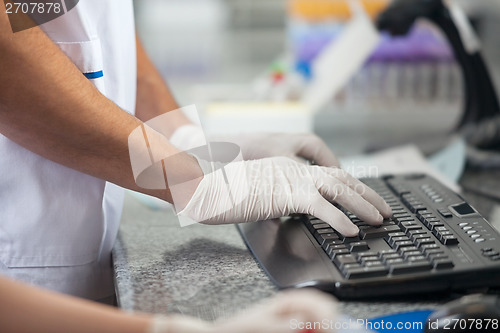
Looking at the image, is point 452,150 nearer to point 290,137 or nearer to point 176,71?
point 290,137

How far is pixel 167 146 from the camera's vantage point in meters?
0.83

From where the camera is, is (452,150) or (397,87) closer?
(452,150)

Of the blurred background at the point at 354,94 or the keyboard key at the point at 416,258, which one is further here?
the blurred background at the point at 354,94

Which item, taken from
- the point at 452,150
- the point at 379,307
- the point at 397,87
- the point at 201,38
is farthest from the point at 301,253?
the point at 201,38

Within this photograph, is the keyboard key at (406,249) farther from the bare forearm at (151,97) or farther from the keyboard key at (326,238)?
the bare forearm at (151,97)

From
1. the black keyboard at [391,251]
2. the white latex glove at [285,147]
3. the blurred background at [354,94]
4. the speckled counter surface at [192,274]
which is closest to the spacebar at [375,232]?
the black keyboard at [391,251]

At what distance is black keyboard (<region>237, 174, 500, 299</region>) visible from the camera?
658 millimetres

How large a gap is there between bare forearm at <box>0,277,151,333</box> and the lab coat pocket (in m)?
0.41

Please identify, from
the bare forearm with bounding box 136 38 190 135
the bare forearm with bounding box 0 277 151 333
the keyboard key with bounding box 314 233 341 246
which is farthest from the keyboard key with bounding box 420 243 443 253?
the bare forearm with bounding box 136 38 190 135

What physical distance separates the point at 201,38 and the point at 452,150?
351 centimetres

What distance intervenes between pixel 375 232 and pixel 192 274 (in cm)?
24

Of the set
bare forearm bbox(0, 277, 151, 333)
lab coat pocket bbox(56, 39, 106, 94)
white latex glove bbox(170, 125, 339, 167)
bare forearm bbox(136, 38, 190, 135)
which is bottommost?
white latex glove bbox(170, 125, 339, 167)

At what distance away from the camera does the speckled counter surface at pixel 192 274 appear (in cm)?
65

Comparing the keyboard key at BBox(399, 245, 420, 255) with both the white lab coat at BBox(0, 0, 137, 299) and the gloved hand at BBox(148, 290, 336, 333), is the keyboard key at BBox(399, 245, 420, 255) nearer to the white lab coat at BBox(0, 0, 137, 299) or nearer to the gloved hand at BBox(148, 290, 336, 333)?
the gloved hand at BBox(148, 290, 336, 333)
